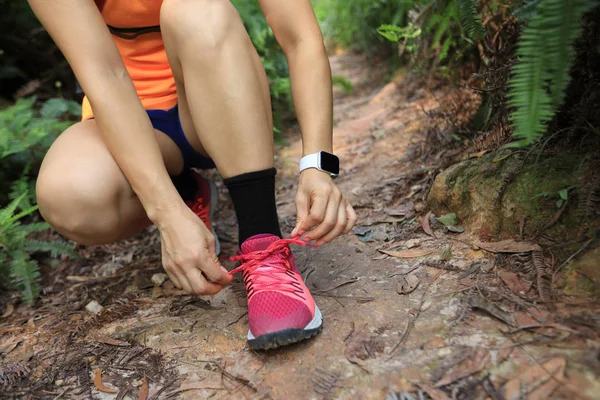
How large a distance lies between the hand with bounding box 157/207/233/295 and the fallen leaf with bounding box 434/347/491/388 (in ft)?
2.22

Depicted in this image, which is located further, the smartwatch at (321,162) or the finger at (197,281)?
the smartwatch at (321,162)

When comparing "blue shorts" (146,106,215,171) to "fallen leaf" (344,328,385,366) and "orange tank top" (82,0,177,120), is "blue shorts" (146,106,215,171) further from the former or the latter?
"fallen leaf" (344,328,385,366)

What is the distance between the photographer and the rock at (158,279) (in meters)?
1.92

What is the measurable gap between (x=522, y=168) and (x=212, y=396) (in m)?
1.23

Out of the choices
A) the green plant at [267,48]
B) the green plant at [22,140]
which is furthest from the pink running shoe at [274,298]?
the green plant at [267,48]

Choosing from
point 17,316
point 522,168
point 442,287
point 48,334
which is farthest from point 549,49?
point 17,316

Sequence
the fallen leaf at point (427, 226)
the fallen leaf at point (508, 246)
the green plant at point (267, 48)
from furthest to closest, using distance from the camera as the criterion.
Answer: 1. the green plant at point (267, 48)
2. the fallen leaf at point (427, 226)
3. the fallen leaf at point (508, 246)

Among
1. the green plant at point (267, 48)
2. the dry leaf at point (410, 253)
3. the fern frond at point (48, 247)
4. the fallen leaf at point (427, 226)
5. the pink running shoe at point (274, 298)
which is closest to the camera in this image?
the pink running shoe at point (274, 298)

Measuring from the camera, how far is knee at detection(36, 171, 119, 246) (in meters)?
1.56

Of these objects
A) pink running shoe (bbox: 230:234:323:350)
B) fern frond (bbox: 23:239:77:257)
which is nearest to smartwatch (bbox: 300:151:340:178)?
pink running shoe (bbox: 230:234:323:350)

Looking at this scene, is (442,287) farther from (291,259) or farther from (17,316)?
(17,316)

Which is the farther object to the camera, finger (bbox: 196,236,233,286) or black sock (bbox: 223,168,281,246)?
black sock (bbox: 223,168,281,246)

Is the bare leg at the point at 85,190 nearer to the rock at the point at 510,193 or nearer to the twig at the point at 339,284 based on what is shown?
the twig at the point at 339,284

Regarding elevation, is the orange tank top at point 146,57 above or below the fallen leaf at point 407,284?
above
